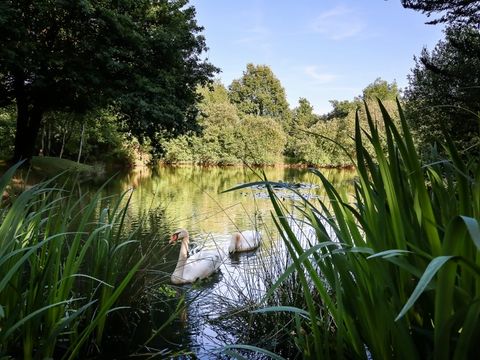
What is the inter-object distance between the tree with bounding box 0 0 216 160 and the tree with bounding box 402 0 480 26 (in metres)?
7.26

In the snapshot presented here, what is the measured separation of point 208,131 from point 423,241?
30486 millimetres

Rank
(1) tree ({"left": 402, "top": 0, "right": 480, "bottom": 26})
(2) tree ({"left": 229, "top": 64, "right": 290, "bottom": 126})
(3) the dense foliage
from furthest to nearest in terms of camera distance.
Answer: (2) tree ({"left": 229, "top": 64, "right": 290, "bottom": 126})
(3) the dense foliage
(1) tree ({"left": 402, "top": 0, "right": 480, "bottom": 26})

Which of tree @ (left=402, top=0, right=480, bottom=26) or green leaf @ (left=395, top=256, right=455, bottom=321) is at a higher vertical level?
tree @ (left=402, top=0, right=480, bottom=26)

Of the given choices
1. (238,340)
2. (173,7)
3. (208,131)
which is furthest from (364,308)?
(208,131)

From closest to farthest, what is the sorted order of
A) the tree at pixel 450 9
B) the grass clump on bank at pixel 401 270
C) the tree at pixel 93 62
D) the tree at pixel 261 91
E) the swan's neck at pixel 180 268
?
1. the grass clump on bank at pixel 401 270
2. the swan's neck at pixel 180 268
3. the tree at pixel 450 9
4. the tree at pixel 93 62
5. the tree at pixel 261 91

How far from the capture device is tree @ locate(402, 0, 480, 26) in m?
4.16

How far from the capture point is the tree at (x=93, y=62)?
9875 millimetres

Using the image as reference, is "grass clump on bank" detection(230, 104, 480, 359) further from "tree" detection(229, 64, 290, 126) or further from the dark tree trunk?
"tree" detection(229, 64, 290, 126)

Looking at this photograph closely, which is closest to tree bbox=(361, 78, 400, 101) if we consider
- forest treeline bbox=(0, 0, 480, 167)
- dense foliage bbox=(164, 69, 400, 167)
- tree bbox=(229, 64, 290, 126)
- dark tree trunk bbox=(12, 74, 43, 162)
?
tree bbox=(229, 64, 290, 126)

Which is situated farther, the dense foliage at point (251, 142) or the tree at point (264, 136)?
the tree at point (264, 136)

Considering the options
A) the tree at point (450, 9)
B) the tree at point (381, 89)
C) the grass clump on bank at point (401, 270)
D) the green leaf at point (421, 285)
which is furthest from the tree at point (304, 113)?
the green leaf at point (421, 285)

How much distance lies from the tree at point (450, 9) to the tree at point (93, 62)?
726cm

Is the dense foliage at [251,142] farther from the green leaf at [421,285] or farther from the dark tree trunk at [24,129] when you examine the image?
the green leaf at [421,285]

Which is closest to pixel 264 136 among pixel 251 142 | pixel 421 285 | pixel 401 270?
pixel 251 142
